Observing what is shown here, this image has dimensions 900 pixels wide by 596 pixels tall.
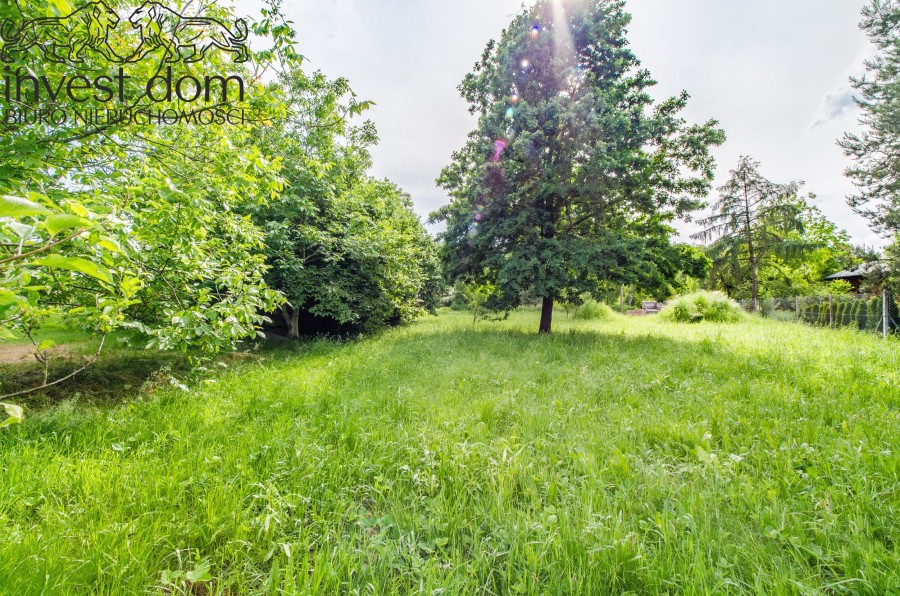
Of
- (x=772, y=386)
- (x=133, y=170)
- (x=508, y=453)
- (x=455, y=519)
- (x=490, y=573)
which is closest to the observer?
(x=490, y=573)

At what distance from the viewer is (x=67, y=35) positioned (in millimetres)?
2855

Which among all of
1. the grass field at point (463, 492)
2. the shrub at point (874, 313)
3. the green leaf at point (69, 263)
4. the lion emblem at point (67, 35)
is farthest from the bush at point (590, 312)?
the green leaf at point (69, 263)

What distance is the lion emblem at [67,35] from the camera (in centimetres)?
266

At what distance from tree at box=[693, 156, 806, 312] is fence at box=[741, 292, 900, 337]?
6103mm

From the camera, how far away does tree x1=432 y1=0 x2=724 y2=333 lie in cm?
902

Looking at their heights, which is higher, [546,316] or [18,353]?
[546,316]

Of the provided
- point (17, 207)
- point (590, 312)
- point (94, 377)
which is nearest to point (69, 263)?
point (17, 207)

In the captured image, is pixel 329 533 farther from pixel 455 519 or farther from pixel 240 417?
pixel 240 417

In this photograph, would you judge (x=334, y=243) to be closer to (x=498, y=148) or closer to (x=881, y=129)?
(x=498, y=148)

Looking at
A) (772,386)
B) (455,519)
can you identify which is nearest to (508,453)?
Result: (455,519)

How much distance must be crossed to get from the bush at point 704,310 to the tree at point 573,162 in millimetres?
8001

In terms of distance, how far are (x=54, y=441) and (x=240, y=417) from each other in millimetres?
1428

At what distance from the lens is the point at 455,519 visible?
2.19 m

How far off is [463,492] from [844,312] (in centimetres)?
1717
